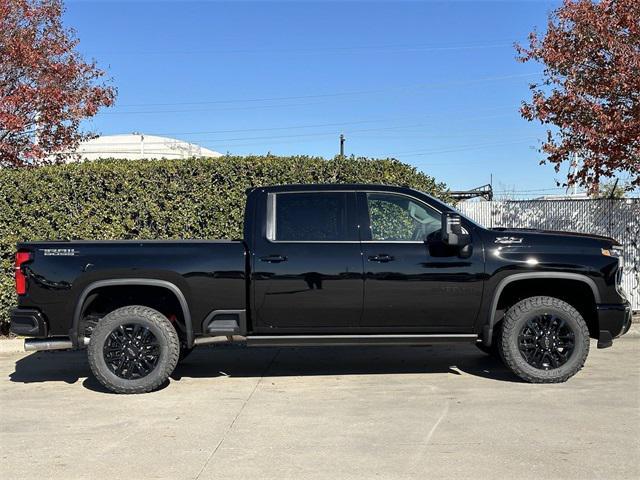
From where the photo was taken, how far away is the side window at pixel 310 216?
616 cm

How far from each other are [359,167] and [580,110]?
3399 mm

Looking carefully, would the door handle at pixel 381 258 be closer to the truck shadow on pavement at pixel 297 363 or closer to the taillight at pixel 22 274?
the truck shadow on pavement at pixel 297 363

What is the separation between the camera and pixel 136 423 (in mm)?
5117

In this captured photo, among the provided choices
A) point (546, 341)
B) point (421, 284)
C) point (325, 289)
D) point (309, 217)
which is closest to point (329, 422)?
point (325, 289)

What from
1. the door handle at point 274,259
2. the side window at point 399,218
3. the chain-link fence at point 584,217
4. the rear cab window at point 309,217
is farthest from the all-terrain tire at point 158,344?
the chain-link fence at point 584,217

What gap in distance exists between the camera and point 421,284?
6016 millimetres

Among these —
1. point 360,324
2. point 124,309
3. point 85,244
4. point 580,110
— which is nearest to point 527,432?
point 360,324

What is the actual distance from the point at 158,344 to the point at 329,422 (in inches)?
78.1

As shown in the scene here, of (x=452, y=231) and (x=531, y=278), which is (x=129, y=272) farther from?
(x=531, y=278)

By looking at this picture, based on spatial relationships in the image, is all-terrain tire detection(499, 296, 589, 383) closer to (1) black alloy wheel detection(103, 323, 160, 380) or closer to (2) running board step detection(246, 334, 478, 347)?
(2) running board step detection(246, 334, 478, 347)

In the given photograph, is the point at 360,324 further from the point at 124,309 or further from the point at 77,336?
the point at 77,336

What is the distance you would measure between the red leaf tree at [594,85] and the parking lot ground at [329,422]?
3.27 m

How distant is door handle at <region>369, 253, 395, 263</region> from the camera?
602cm

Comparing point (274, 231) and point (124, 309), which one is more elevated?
→ point (274, 231)
